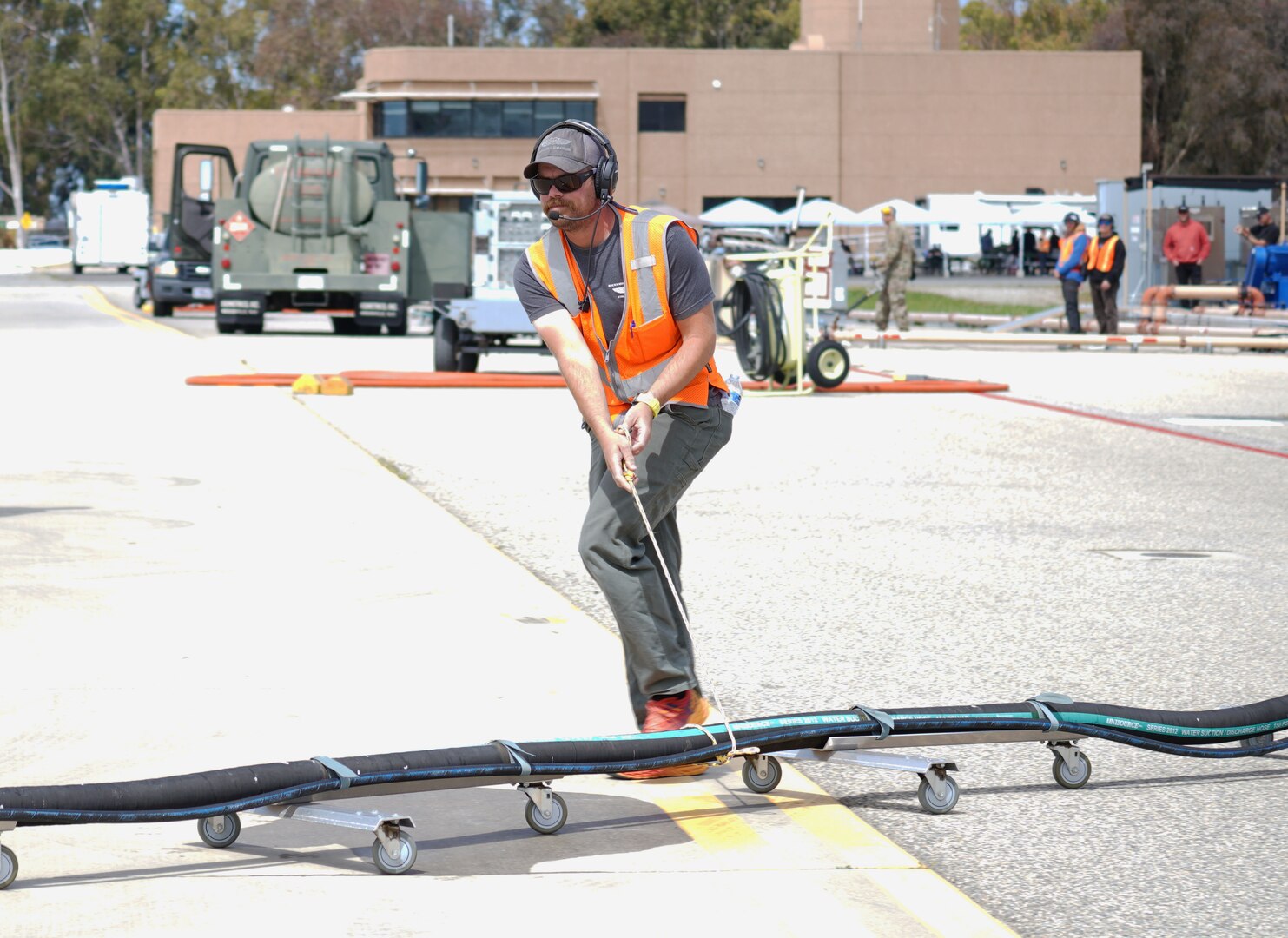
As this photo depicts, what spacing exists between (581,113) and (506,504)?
64378 mm

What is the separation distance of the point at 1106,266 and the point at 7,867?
25052 mm

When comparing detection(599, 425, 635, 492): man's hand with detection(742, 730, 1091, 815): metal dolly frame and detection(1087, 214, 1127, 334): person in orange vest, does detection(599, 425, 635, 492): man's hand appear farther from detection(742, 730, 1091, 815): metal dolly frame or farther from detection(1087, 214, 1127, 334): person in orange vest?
detection(1087, 214, 1127, 334): person in orange vest

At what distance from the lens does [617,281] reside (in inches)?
198

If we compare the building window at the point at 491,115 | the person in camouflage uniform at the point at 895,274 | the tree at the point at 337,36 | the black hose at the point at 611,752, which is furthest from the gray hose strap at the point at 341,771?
the tree at the point at 337,36

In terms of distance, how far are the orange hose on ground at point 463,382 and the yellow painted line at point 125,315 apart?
28.6 feet

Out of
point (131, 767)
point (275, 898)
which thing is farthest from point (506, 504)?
point (275, 898)

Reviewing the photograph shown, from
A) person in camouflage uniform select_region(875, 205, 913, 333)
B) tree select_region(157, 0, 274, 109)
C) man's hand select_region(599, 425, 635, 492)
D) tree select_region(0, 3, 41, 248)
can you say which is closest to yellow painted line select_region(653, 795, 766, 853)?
man's hand select_region(599, 425, 635, 492)

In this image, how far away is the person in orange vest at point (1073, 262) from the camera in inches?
1095

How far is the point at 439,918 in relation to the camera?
12.8 feet

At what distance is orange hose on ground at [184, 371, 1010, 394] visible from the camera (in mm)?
17375

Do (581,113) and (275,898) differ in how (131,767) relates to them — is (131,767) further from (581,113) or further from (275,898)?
(581,113)

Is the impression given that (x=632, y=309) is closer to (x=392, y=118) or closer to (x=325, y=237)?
(x=325, y=237)

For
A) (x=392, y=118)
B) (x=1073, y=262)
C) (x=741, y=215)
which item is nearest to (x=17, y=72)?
(x=392, y=118)

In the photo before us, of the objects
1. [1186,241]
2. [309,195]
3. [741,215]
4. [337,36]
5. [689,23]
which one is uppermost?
[689,23]
